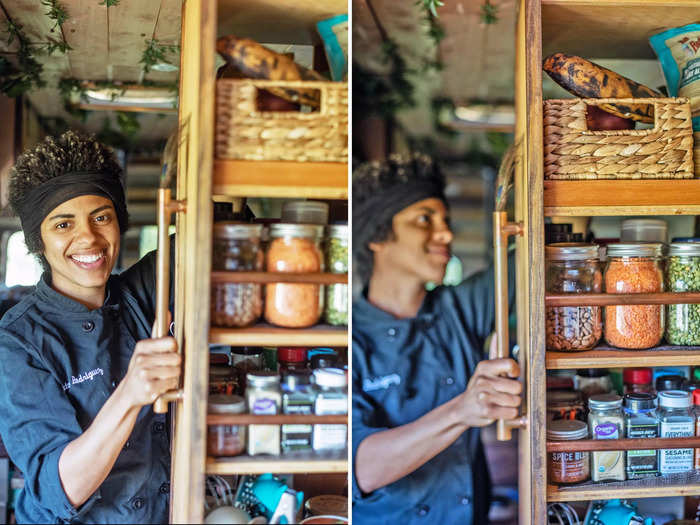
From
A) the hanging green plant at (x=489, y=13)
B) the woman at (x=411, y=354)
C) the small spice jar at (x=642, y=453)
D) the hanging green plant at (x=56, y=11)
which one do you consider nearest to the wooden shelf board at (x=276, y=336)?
the woman at (x=411, y=354)

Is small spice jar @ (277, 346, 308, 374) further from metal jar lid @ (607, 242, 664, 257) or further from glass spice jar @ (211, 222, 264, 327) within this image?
metal jar lid @ (607, 242, 664, 257)

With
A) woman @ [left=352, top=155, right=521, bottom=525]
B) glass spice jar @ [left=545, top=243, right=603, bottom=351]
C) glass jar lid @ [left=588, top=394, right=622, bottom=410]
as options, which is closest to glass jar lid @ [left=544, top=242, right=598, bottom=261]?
glass spice jar @ [left=545, top=243, right=603, bottom=351]

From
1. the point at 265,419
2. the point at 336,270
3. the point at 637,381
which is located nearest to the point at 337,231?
the point at 336,270

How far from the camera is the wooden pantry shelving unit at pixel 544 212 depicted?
1.48 metres

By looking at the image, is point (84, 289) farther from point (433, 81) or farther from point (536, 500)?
point (433, 81)

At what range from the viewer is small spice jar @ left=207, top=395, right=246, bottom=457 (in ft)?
4.40

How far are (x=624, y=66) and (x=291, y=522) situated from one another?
1.39 metres

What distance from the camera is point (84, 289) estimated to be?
1.49 meters

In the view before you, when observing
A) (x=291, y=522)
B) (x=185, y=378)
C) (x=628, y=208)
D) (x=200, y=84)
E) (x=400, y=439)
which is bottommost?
(x=291, y=522)

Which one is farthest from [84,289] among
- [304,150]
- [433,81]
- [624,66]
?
[433,81]

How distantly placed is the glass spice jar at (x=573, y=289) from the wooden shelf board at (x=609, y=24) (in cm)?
52

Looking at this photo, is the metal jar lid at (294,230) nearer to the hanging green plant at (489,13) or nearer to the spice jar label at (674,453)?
the spice jar label at (674,453)

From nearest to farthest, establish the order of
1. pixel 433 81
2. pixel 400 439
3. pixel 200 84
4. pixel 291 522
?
pixel 200 84, pixel 291 522, pixel 400 439, pixel 433 81

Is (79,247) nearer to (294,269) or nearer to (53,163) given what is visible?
(53,163)
